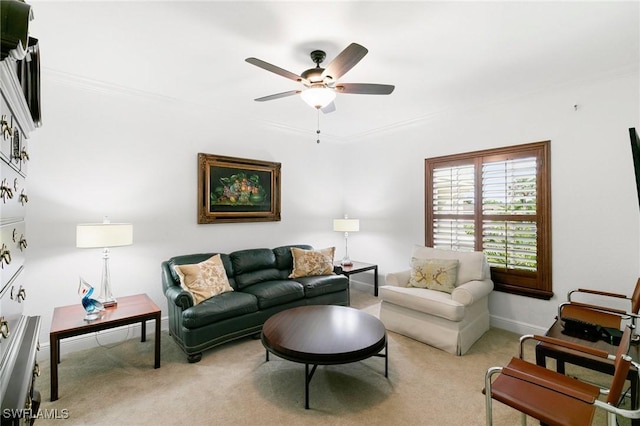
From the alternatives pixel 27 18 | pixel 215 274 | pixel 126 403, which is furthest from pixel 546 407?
pixel 215 274

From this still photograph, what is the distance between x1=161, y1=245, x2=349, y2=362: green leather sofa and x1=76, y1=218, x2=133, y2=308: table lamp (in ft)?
1.75

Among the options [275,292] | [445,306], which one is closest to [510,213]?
[445,306]

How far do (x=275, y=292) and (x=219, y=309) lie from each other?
688 mm

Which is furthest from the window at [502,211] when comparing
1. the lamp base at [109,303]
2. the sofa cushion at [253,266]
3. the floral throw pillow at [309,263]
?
the lamp base at [109,303]

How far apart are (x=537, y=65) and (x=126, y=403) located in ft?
14.7

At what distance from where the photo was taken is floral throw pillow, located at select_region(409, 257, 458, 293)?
11.1 ft

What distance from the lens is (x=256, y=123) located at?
4.41 meters

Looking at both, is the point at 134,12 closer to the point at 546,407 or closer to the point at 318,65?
the point at 318,65

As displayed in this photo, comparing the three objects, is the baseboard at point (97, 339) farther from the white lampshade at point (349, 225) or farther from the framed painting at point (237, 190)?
the white lampshade at point (349, 225)

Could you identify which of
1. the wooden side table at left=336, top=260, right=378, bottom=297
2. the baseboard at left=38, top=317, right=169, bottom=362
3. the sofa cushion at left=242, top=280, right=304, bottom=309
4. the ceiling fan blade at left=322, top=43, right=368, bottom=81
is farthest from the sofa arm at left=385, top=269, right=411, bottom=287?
the baseboard at left=38, top=317, right=169, bottom=362

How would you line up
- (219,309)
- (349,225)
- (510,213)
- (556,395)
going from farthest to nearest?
(349,225), (510,213), (219,309), (556,395)

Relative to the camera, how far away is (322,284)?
153 inches

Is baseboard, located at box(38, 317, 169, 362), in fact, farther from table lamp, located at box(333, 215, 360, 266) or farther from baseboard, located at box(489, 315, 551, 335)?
baseboard, located at box(489, 315, 551, 335)

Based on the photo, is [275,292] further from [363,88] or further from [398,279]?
[363,88]
